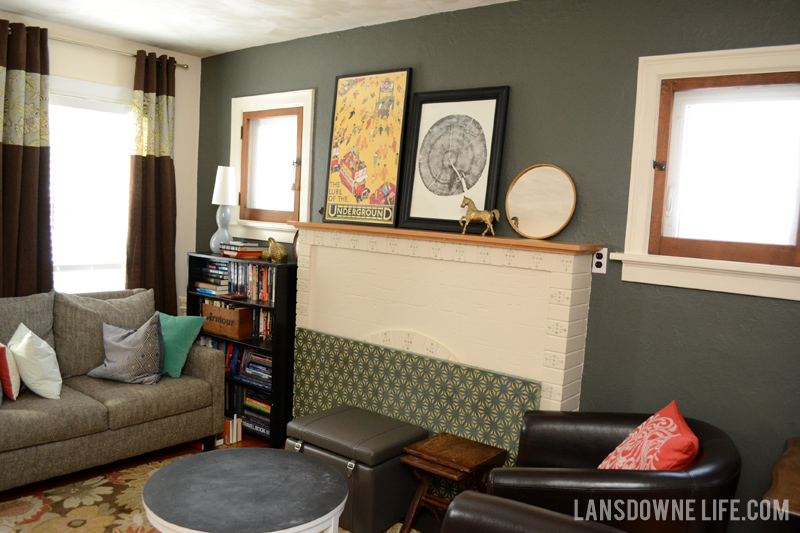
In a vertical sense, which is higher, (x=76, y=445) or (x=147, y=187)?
(x=147, y=187)

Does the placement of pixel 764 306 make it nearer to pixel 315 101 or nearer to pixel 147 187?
pixel 315 101

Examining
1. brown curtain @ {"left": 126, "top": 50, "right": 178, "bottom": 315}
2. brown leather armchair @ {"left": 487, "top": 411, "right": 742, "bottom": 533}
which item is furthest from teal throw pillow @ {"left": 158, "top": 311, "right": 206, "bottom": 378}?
brown leather armchair @ {"left": 487, "top": 411, "right": 742, "bottom": 533}

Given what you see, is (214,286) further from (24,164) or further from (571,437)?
(571,437)

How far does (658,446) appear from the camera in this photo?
6.69ft

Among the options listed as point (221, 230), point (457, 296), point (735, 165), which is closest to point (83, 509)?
point (221, 230)

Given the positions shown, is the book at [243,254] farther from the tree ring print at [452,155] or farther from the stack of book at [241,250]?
the tree ring print at [452,155]

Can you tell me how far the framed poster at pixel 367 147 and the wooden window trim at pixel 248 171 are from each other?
0.41 metres

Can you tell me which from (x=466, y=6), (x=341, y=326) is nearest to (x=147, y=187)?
(x=341, y=326)

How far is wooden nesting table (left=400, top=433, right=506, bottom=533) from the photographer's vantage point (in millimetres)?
2582

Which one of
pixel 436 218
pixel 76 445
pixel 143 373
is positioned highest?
pixel 436 218

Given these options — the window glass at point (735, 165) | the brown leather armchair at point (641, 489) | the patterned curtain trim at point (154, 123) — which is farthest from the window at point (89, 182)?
the window glass at point (735, 165)

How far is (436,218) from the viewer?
327 cm

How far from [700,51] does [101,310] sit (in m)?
3.53

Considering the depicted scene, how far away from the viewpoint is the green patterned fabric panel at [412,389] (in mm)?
2820
